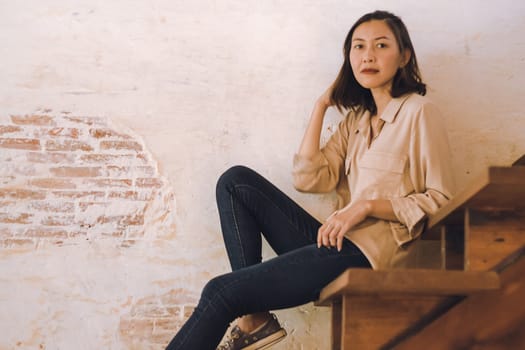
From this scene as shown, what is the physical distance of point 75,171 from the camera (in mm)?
2602

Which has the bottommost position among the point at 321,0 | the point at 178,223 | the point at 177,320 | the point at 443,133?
the point at 177,320

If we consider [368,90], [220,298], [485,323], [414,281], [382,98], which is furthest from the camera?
[368,90]

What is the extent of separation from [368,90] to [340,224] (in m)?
0.68

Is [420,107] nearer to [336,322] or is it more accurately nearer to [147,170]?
[336,322]

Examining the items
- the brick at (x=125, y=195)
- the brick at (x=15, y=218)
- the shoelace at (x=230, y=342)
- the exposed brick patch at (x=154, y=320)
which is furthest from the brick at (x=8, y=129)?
the shoelace at (x=230, y=342)

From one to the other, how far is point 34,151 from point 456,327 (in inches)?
67.8

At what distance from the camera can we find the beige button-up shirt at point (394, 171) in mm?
2037

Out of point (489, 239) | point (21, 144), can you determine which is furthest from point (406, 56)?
point (21, 144)

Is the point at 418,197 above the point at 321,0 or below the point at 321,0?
below

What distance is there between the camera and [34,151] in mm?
2615

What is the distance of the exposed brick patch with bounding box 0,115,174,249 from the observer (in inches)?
101

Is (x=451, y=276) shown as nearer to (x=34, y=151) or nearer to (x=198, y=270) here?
(x=198, y=270)

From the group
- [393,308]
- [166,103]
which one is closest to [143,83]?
[166,103]

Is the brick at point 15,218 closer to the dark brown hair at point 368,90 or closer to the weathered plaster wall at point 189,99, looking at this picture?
the weathered plaster wall at point 189,99
